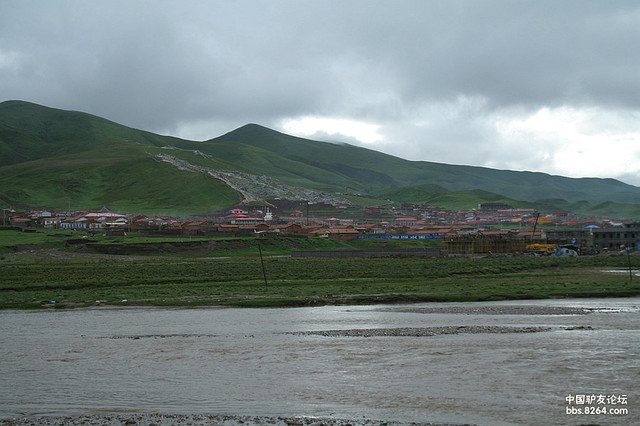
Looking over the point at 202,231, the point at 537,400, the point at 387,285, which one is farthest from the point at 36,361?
the point at 202,231

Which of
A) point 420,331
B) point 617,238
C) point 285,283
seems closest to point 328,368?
point 420,331

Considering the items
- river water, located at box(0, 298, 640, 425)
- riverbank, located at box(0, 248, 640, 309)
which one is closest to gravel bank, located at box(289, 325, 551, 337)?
river water, located at box(0, 298, 640, 425)

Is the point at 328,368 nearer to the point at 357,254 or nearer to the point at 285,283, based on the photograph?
the point at 285,283

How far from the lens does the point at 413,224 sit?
172 meters

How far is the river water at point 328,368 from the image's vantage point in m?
16.9

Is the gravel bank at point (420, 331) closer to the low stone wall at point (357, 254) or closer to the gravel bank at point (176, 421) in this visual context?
the gravel bank at point (176, 421)

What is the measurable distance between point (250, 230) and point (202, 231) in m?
10.8

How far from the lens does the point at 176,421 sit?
15930 mm

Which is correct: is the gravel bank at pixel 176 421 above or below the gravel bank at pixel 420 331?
below

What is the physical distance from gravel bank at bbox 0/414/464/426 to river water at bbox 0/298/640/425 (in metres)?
0.50

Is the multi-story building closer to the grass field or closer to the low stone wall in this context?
the grass field

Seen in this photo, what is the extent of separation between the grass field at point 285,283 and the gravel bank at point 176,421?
22.5 m

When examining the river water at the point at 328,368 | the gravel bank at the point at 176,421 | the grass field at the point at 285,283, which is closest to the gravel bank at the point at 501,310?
the river water at the point at 328,368

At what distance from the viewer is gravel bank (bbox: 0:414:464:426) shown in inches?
606
